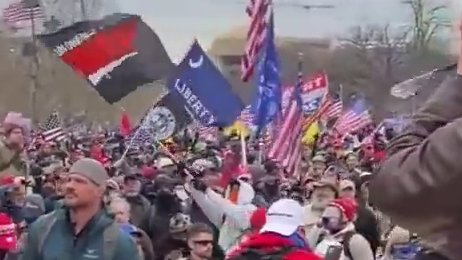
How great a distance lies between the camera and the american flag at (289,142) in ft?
46.9

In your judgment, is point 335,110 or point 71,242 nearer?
point 71,242

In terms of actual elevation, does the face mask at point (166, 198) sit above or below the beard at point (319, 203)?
below

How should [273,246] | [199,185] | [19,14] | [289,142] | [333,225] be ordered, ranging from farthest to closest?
[19,14]
[289,142]
[199,185]
[333,225]
[273,246]

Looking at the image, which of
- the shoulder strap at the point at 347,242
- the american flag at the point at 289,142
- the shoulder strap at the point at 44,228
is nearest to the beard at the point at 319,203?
the shoulder strap at the point at 347,242

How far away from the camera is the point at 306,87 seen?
27.6 metres

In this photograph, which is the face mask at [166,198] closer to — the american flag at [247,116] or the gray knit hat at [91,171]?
the gray knit hat at [91,171]

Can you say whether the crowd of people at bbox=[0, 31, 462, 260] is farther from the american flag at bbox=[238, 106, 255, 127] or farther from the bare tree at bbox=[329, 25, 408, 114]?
the bare tree at bbox=[329, 25, 408, 114]

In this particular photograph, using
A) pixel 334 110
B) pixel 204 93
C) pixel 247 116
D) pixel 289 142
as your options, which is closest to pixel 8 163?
pixel 289 142

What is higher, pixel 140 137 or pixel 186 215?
pixel 186 215

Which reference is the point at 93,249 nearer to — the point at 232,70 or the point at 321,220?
the point at 321,220

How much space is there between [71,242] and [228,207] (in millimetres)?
4343

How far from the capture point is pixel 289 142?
47.4 ft

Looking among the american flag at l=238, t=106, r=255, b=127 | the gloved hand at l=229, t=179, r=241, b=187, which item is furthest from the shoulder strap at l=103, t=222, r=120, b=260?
the american flag at l=238, t=106, r=255, b=127

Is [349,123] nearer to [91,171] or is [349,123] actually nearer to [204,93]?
[204,93]
